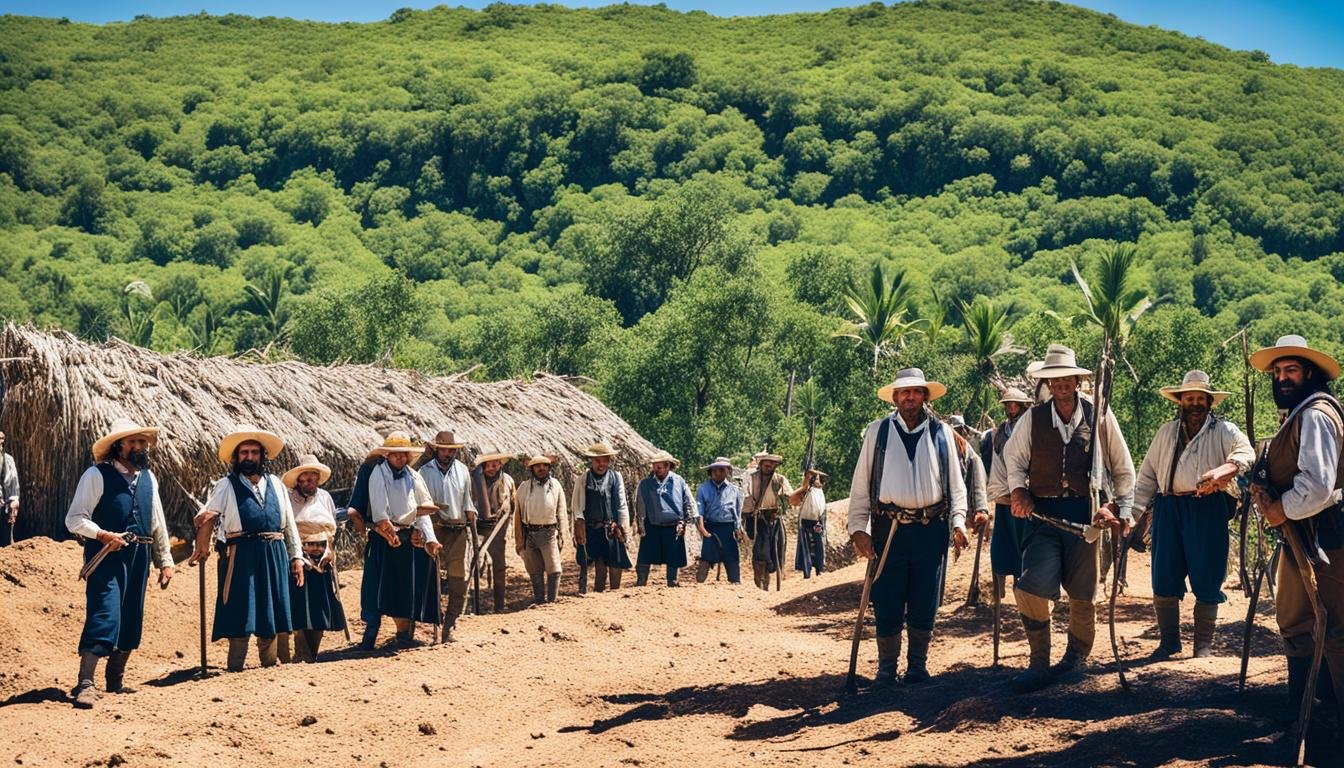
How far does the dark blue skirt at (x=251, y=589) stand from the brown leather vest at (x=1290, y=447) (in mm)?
6790

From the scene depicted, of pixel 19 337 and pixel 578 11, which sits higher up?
pixel 578 11

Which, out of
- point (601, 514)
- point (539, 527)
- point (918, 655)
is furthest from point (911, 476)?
point (601, 514)

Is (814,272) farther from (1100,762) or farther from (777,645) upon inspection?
(1100,762)

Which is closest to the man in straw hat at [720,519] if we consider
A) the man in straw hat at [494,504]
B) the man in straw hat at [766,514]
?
the man in straw hat at [766,514]

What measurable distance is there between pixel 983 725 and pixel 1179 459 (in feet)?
8.73

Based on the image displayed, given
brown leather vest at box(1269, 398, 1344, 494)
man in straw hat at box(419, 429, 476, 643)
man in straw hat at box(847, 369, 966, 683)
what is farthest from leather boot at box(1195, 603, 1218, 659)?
man in straw hat at box(419, 429, 476, 643)

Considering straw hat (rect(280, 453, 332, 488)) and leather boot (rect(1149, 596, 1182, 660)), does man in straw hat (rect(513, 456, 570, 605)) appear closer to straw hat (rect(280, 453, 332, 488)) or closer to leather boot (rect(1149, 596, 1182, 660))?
straw hat (rect(280, 453, 332, 488))

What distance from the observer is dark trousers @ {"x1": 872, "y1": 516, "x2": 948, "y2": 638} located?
28.6 feet

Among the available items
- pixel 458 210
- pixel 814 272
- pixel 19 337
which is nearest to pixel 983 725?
pixel 19 337

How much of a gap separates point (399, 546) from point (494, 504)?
11.8ft

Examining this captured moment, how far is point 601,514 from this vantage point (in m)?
16.0

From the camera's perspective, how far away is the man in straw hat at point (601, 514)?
16.0m

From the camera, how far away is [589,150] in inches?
3797

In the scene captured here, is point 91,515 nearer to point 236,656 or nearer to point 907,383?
point 236,656
